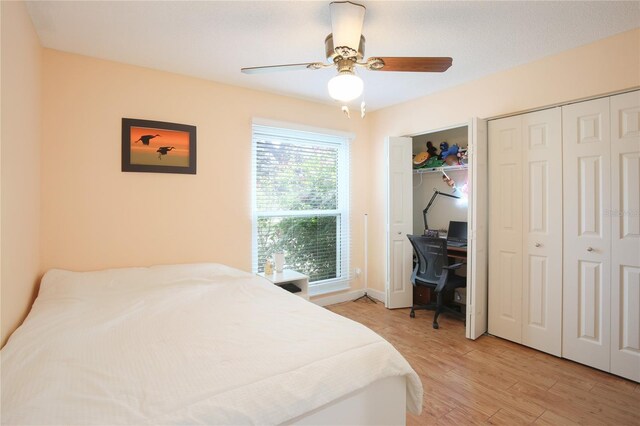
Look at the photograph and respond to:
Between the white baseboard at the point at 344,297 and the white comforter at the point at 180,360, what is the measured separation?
1.83m

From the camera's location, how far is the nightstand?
3.09m

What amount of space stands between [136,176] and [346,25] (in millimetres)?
2125

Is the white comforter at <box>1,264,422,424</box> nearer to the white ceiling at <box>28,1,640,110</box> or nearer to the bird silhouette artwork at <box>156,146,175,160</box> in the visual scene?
the bird silhouette artwork at <box>156,146,175,160</box>

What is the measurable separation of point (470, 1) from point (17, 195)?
2.86 metres

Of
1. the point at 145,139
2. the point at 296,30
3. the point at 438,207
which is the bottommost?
the point at 438,207

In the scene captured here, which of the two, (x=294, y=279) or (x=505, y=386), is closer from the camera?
(x=505, y=386)

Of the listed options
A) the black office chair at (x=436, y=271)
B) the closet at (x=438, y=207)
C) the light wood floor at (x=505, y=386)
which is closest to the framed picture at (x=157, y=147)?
the closet at (x=438, y=207)

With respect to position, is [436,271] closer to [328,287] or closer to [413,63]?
[328,287]

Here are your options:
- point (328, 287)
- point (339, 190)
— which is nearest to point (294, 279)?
point (328, 287)

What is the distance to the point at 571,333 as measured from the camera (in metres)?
2.51

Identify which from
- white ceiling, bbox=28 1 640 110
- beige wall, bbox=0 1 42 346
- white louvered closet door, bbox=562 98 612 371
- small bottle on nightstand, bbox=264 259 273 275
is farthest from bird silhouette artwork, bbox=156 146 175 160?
white louvered closet door, bbox=562 98 612 371

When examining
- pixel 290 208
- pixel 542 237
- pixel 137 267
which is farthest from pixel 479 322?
pixel 137 267

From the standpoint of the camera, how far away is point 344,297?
13.3ft

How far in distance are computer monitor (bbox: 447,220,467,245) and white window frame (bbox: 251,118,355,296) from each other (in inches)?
50.5
